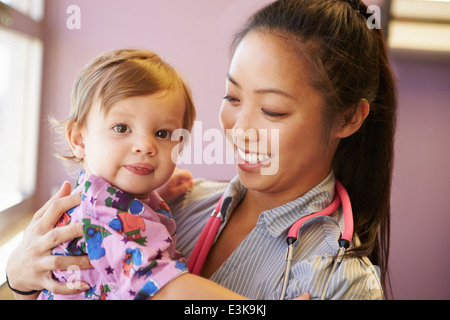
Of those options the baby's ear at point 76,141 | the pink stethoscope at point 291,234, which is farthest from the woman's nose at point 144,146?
the pink stethoscope at point 291,234

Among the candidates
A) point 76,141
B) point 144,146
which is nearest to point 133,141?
point 144,146

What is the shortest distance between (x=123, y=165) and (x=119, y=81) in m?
0.13

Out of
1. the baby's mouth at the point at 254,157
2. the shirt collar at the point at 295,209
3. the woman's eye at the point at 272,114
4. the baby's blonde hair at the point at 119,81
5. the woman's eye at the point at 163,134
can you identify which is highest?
the baby's blonde hair at the point at 119,81

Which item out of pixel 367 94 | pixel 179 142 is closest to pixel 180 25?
pixel 179 142

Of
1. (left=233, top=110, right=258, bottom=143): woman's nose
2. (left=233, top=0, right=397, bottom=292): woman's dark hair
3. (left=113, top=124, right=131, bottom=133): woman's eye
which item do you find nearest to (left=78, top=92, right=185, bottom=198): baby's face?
(left=113, top=124, right=131, bottom=133): woman's eye

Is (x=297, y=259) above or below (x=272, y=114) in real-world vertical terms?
below

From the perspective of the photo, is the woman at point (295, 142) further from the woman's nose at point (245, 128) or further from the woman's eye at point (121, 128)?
the woman's eye at point (121, 128)

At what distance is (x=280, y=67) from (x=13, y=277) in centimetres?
56

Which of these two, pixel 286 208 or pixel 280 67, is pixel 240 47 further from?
pixel 286 208

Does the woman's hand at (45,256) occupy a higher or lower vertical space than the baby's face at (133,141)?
lower

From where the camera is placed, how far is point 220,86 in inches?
35.7

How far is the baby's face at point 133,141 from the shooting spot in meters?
0.73

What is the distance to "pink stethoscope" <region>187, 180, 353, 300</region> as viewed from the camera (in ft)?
2.53

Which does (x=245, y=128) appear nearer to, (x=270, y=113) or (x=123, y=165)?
(x=270, y=113)
